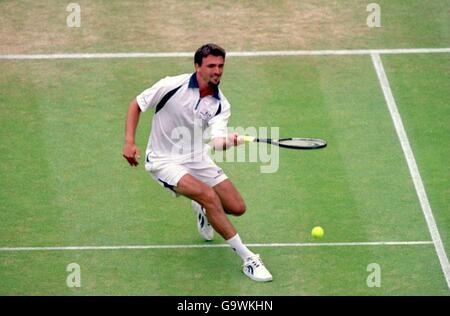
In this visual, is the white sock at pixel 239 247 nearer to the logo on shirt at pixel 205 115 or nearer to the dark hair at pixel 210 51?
the logo on shirt at pixel 205 115

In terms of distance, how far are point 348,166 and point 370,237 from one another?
204cm

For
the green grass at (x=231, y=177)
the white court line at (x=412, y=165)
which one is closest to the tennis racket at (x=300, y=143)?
the green grass at (x=231, y=177)

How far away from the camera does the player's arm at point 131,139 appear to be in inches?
567

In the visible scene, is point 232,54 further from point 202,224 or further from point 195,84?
point 195,84

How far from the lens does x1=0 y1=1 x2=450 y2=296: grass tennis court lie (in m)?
14.8

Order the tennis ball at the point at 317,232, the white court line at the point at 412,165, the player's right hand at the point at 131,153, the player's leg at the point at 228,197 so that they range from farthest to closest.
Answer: the tennis ball at the point at 317,232 < the white court line at the point at 412,165 < the player's leg at the point at 228,197 < the player's right hand at the point at 131,153

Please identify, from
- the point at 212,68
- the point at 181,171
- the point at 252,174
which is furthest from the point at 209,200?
the point at 252,174

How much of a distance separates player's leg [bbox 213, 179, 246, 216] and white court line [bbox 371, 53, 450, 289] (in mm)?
2384

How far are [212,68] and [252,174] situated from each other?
10.3 ft

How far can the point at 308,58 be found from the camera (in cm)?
2002

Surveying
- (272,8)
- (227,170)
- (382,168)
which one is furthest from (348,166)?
(272,8)

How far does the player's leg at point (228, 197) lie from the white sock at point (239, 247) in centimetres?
51
